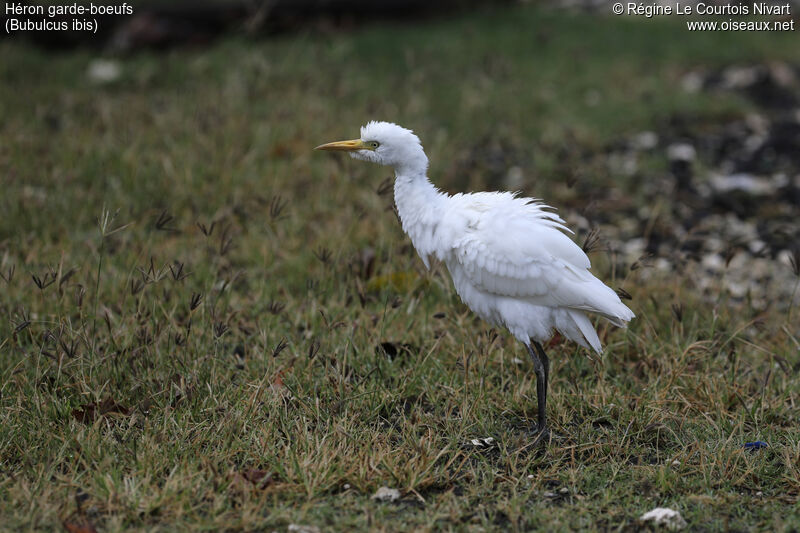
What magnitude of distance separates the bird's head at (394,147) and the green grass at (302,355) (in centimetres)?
60

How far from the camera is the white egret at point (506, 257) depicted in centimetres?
336

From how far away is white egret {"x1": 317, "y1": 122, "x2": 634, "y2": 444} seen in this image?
336 centimetres

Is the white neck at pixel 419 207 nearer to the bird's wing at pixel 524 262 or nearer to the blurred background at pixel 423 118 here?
the bird's wing at pixel 524 262

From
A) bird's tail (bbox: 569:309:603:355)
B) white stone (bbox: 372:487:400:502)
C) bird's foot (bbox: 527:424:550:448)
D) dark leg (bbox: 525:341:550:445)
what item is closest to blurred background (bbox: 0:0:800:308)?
bird's tail (bbox: 569:309:603:355)

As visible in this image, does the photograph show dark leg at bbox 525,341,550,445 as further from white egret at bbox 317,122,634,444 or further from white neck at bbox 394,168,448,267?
white neck at bbox 394,168,448,267

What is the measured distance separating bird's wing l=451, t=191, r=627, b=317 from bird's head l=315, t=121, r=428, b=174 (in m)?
0.34

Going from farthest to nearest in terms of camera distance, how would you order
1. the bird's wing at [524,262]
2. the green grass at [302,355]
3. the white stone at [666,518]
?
the bird's wing at [524,262] < the green grass at [302,355] < the white stone at [666,518]

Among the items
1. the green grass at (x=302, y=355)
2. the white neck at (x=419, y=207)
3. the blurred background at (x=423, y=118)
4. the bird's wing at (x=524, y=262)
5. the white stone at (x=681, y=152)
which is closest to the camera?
the green grass at (x=302, y=355)

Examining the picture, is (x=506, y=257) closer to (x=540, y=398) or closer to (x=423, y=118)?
(x=540, y=398)

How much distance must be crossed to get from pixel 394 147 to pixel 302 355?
1.06 m

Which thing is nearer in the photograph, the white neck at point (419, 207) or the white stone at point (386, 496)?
the white stone at point (386, 496)

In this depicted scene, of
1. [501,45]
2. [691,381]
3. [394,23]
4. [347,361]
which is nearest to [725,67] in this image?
[501,45]

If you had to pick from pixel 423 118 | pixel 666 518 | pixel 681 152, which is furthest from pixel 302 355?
pixel 681 152

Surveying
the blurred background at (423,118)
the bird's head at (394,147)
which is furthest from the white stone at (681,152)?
the bird's head at (394,147)
